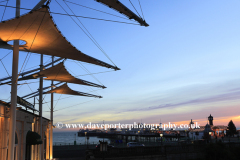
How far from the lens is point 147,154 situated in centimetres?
3045

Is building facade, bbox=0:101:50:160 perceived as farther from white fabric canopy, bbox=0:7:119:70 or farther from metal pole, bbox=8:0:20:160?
white fabric canopy, bbox=0:7:119:70

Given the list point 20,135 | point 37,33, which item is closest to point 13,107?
point 37,33

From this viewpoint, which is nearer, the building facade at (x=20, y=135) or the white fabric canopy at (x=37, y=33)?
the white fabric canopy at (x=37, y=33)

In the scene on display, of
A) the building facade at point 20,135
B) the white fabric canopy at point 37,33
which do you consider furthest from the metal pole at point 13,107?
the building facade at point 20,135

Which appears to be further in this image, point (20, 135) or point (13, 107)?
point (20, 135)

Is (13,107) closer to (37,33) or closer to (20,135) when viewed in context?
(37,33)

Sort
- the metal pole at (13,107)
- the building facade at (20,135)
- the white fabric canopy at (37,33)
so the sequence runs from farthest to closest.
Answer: the building facade at (20,135) → the metal pole at (13,107) → the white fabric canopy at (37,33)

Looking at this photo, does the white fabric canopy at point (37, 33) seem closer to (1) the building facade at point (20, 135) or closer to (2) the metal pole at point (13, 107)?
(2) the metal pole at point (13, 107)

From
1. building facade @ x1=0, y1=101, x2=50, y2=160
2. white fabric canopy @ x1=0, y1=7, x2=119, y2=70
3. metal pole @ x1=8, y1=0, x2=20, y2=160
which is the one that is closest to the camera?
white fabric canopy @ x1=0, y1=7, x2=119, y2=70

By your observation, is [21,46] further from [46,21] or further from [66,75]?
[66,75]

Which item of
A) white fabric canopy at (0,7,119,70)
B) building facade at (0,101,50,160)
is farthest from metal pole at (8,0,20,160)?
building facade at (0,101,50,160)

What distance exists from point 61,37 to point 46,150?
21.3 metres

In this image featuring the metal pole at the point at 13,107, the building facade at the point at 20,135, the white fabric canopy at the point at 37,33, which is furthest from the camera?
the building facade at the point at 20,135

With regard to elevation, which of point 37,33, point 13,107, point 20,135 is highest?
point 37,33
